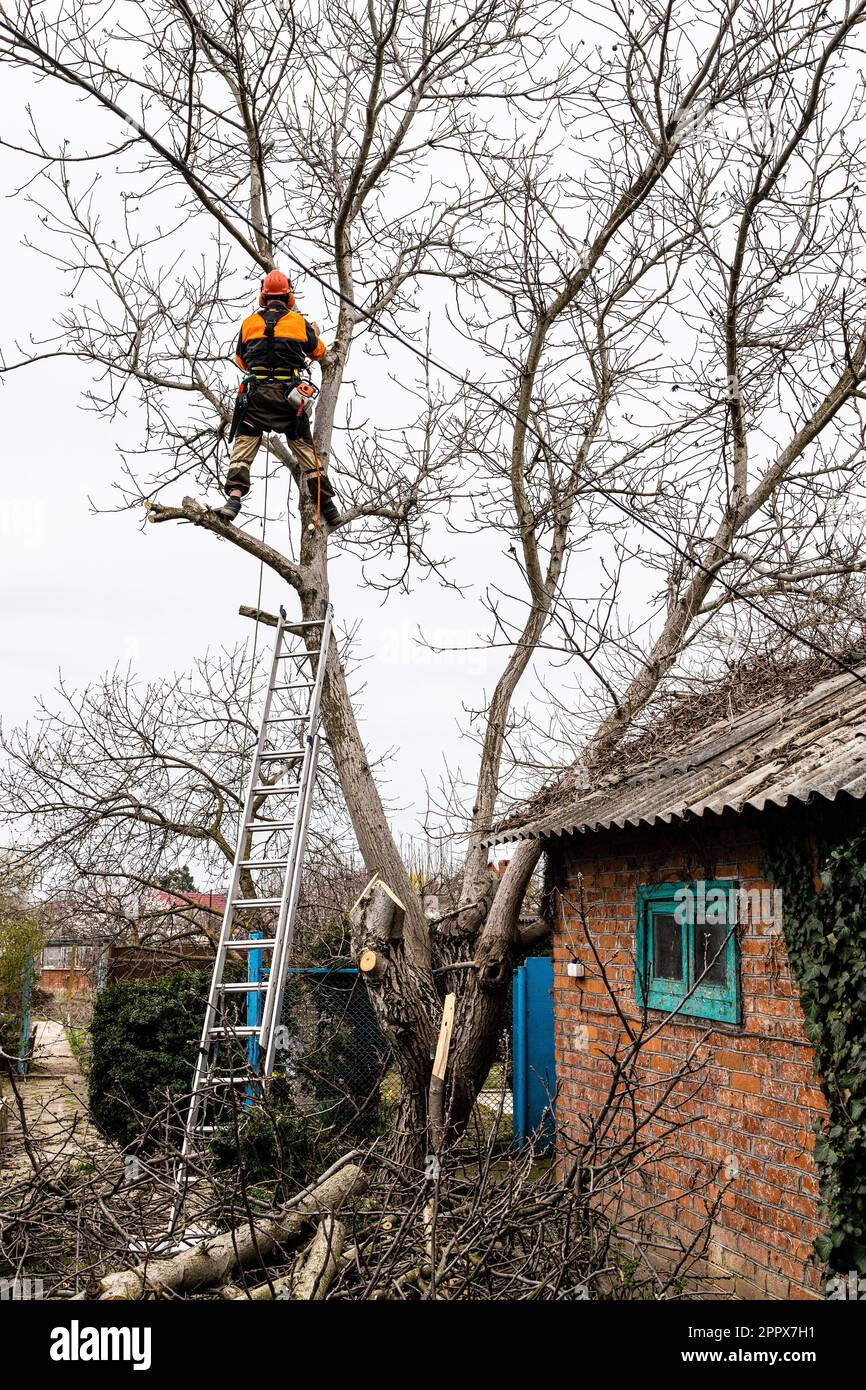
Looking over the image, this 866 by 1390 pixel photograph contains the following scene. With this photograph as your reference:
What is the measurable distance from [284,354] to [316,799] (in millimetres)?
5141

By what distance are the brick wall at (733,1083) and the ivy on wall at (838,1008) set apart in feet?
0.90

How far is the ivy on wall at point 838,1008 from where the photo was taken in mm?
4863

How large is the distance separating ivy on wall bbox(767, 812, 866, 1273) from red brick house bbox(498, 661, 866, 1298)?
173 mm

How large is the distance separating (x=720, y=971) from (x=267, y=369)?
5.33 meters

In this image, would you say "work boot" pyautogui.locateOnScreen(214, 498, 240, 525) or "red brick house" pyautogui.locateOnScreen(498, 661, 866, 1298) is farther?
"work boot" pyautogui.locateOnScreen(214, 498, 240, 525)

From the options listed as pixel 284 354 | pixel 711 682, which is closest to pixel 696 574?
pixel 711 682

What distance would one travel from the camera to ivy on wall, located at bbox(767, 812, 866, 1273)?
4.86 m

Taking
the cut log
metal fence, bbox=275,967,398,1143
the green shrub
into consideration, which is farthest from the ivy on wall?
the green shrub

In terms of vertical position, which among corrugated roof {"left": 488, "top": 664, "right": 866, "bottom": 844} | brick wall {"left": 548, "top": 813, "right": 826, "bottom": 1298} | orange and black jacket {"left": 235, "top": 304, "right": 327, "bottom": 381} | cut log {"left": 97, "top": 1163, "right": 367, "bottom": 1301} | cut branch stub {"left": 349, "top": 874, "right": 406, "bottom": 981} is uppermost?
orange and black jacket {"left": 235, "top": 304, "right": 327, "bottom": 381}

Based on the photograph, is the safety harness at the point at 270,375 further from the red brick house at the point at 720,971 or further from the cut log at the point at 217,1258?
the cut log at the point at 217,1258

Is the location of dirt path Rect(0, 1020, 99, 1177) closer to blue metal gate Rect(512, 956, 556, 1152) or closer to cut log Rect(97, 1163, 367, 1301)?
blue metal gate Rect(512, 956, 556, 1152)

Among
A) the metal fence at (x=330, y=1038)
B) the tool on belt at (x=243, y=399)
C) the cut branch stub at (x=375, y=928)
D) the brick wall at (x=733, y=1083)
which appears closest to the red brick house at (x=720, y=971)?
the brick wall at (x=733, y=1083)

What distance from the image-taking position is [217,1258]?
175 inches
